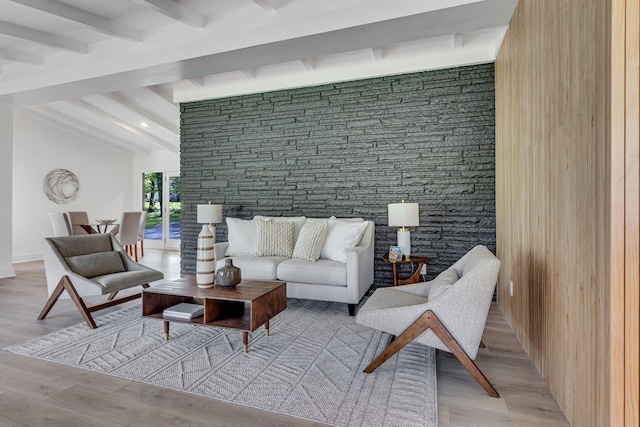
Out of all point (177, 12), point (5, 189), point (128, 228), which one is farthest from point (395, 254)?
point (5, 189)

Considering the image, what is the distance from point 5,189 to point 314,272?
488 centimetres

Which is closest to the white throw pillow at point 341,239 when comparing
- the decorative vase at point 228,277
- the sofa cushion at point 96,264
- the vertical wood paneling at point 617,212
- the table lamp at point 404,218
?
the table lamp at point 404,218

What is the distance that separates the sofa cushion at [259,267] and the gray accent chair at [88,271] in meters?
0.82

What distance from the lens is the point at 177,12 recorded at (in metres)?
2.98

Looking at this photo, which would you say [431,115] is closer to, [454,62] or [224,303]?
[454,62]

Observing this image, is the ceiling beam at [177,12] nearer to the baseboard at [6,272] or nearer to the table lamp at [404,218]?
the table lamp at [404,218]

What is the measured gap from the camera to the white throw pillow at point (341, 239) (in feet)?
11.2

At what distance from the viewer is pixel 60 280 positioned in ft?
9.39

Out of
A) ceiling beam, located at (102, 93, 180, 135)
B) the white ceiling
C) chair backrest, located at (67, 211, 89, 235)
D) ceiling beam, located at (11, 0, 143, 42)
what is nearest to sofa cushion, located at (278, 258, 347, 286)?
the white ceiling

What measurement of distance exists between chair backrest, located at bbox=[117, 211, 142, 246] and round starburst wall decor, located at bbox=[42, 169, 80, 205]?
2.00m

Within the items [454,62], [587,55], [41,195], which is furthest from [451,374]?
[41,195]

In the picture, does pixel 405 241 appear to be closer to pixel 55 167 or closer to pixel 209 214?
pixel 209 214

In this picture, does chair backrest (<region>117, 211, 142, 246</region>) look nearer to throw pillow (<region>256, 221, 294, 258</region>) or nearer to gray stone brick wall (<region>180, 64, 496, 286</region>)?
gray stone brick wall (<region>180, 64, 496, 286</region>)

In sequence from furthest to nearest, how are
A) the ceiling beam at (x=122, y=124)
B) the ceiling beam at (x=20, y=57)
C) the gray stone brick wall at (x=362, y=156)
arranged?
the ceiling beam at (x=122, y=124), the ceiling beam at (x=20, y=57), the gray stone brick wall at (x=362, y=156)
